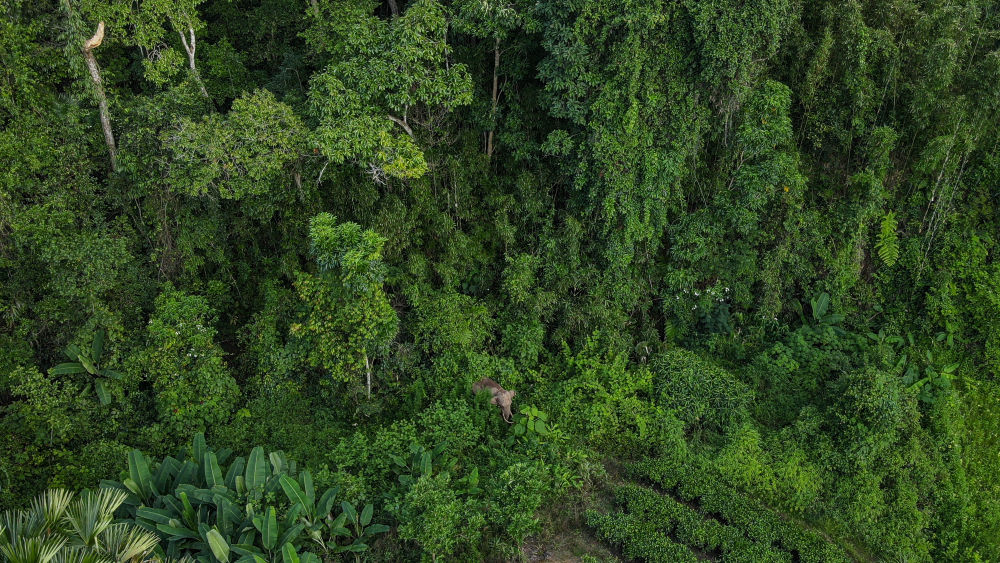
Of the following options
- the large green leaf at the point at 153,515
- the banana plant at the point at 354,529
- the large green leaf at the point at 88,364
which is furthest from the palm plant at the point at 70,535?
the large green leaf at the point at 88,364

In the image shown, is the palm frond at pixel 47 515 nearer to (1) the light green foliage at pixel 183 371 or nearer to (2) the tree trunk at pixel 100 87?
(1) the light green foliage at pixel 183 371

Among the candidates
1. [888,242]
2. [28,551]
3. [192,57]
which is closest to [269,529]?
[28,551]

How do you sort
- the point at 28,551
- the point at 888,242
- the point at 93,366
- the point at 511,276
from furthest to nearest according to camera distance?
the point at 888,242 < the point at 511,276 < the point at 93,366 < the point at 28,551

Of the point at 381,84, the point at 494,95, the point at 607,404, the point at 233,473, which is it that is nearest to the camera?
the point at 233,473

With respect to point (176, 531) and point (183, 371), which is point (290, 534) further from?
point (183, 371)

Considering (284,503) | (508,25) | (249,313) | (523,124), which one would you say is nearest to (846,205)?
(523,124)

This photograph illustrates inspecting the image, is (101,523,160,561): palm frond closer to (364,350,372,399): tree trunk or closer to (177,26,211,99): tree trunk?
(364,350,372,399): tree trunk

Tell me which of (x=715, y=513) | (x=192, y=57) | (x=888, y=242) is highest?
(x=192, y=57)
